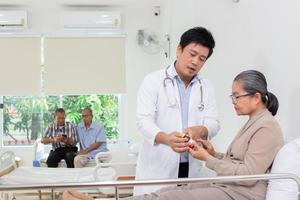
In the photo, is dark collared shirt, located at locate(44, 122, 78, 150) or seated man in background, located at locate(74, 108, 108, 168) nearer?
seated man in background, located at locate(74, 108, 108, 168)

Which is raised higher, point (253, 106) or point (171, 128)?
point (253, 106)

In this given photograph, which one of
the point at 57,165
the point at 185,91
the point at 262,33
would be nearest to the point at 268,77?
the point at 262,33

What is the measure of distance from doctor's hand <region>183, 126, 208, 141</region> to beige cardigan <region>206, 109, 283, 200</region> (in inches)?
7.8

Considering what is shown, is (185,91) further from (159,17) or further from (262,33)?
(159,17)

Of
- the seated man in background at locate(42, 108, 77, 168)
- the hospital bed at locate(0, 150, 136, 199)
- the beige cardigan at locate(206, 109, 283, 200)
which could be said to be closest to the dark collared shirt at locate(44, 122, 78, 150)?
the seated man in background at locate(42, 108, 77, 168)

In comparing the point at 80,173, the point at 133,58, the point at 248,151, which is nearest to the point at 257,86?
the point at 248,151

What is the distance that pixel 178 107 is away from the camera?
2055 millimetres

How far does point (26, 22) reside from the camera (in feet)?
19.4

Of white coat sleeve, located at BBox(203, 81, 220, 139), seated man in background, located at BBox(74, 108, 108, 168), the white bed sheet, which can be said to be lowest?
the white bed sheet

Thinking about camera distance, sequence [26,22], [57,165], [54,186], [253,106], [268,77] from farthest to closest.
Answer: [26,22] → [57,165] → [268,77] → [253,106] → [54,186]

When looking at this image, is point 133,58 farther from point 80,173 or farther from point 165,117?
point 165,117

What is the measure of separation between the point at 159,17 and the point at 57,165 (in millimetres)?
2851

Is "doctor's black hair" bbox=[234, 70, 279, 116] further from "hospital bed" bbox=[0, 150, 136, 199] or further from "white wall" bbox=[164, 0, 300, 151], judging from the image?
"hospital bed" bbox=[0, 150, 136, 199]

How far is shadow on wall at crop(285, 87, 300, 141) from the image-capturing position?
1.87 metres
